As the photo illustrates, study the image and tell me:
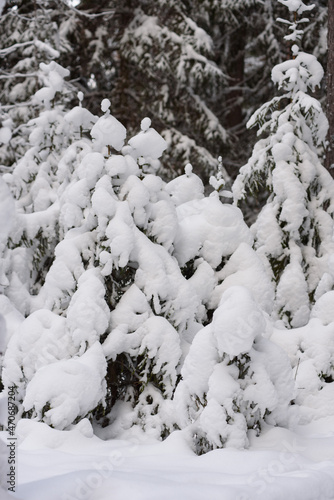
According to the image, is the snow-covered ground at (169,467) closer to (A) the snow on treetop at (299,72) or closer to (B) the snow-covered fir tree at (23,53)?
(A) the snow on treetop at (299,72)

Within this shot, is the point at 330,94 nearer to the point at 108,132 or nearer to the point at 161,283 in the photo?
the point at 108,132

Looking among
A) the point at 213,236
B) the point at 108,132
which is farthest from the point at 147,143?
the point at 213,236

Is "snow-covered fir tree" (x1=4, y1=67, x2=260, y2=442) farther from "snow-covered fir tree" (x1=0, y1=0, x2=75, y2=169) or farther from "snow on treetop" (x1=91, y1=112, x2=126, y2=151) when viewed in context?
"snow-covered fir tree" (x1=0, y1=0, x2=75, y2=169)

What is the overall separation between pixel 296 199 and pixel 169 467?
13.3 feet

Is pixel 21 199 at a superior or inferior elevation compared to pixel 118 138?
inferior

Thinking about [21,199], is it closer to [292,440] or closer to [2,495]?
[292,440]

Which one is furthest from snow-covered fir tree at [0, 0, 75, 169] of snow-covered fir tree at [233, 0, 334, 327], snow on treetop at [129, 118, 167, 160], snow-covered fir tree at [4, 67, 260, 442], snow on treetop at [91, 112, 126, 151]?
snow-covered fir tree at [4, 67, 260, 442]

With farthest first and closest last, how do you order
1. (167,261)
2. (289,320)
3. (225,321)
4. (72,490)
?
(289,320) < (167,261) < (225,321) < (72,490)

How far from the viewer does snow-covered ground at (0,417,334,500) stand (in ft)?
9.16

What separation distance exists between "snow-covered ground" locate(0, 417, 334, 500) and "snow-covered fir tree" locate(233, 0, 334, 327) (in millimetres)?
2418

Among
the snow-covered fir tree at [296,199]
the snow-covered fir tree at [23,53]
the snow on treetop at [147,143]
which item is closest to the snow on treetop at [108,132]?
the snow on treetop at [147,143]

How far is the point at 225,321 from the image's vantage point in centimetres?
353

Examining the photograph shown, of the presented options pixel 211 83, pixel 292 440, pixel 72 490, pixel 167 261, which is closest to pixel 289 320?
pixel 167 261

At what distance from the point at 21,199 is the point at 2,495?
6115 mm
